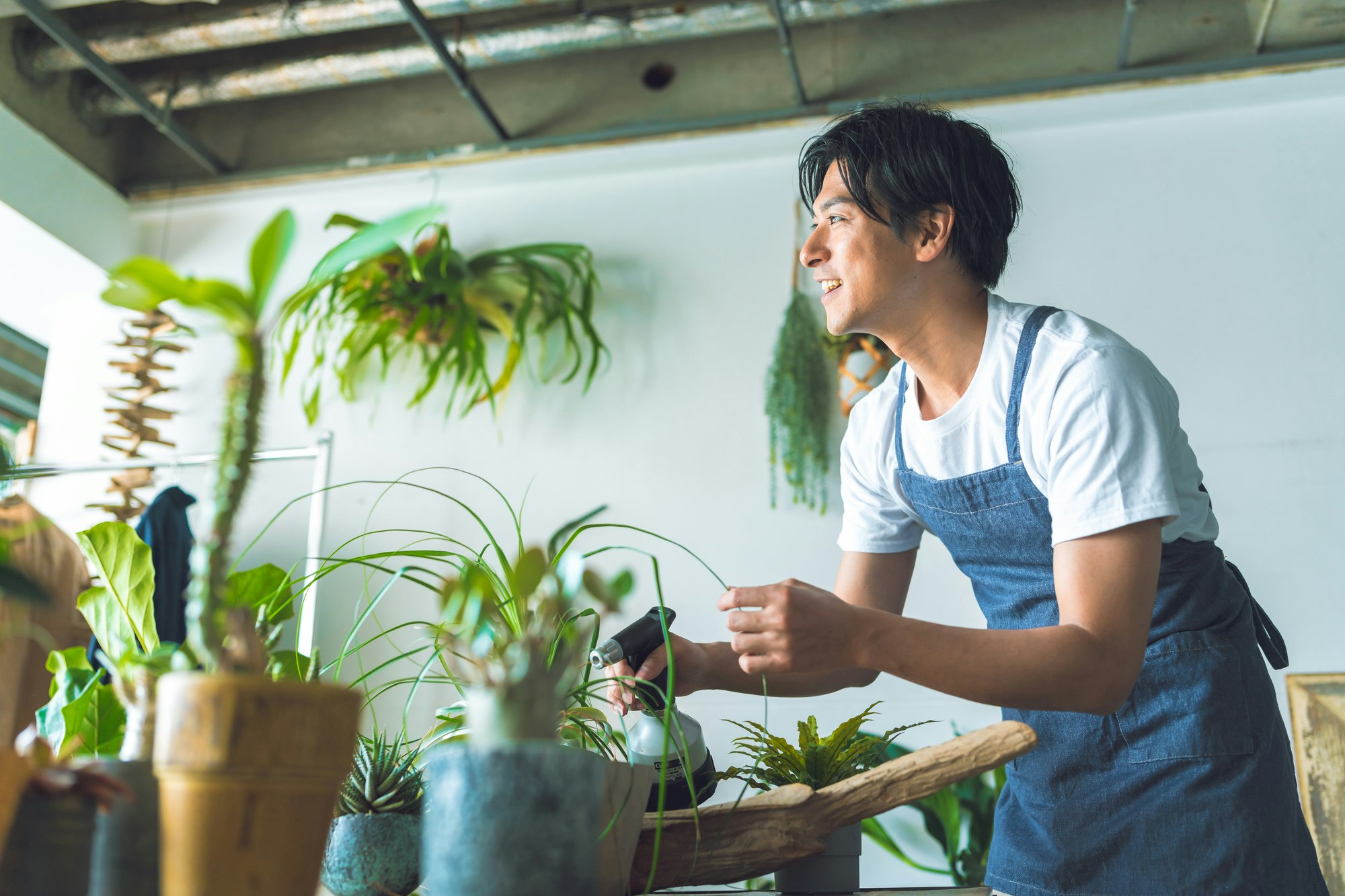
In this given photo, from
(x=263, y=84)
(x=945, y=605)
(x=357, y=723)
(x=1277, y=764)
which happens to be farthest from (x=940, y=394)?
(x=263, y=84)

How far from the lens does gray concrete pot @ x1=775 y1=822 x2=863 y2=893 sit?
41.0 inches

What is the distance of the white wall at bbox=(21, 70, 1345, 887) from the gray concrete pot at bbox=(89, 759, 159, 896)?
195 cm

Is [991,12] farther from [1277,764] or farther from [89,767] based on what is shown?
[89,767]

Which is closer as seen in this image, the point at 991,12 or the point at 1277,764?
the point at 1277,764

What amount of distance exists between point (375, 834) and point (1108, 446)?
2.55ft

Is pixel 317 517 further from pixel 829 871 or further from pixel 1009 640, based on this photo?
pixel 1009 640

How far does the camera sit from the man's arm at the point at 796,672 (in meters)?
1.11

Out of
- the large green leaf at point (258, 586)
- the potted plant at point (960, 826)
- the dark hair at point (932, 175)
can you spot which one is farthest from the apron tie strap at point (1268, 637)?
the large green leaf at point (258, 586)

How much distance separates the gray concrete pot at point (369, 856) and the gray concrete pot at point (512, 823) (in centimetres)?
23

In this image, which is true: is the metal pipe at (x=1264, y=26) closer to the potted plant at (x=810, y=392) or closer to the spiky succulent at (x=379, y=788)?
the potted plant at (x=810, y=392)

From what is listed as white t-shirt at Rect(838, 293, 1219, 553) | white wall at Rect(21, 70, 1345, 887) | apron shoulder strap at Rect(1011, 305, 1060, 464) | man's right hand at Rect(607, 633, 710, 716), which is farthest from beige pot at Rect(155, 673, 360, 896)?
white wall at Rect(21, 70, 1345, 887)

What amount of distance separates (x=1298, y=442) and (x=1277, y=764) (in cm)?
148

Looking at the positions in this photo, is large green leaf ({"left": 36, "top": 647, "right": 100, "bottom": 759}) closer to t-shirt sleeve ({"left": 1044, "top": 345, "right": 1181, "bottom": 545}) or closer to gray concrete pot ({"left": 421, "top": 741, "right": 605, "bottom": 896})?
gray concrete pot ({"left": 421, "top": 741, "right": 605, "bottom": 896})

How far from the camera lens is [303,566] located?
289 cm
